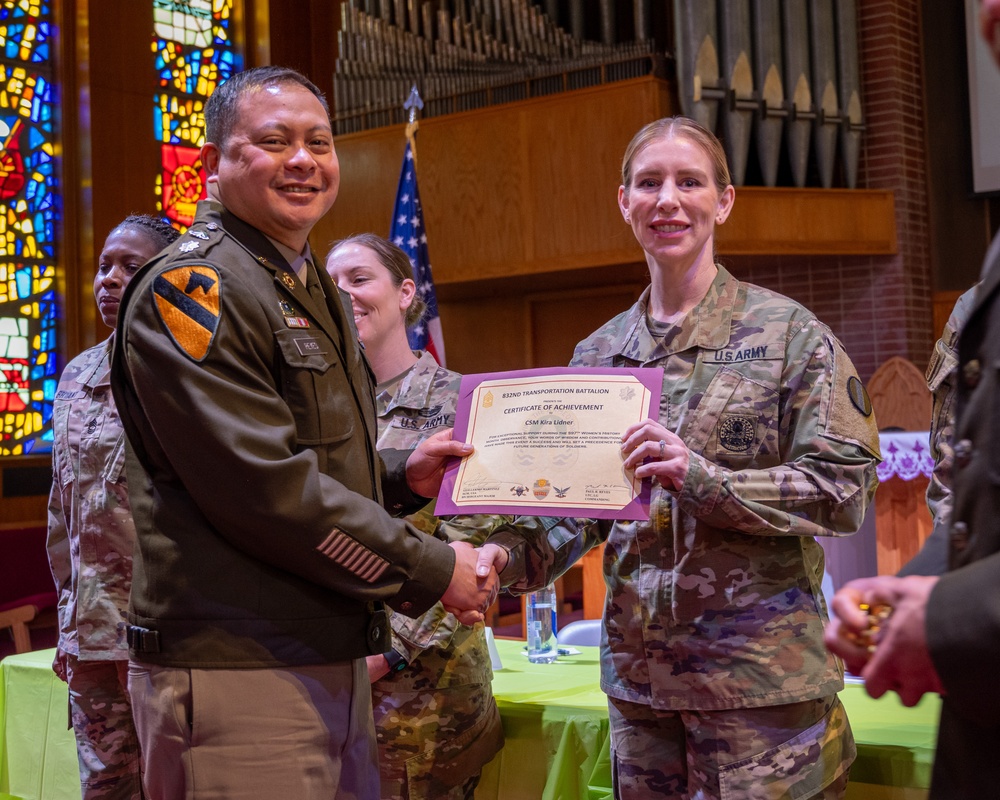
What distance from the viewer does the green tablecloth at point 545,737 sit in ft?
7.64

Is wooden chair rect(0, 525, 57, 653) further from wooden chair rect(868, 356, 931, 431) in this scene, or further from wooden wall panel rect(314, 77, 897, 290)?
wooden chair rect(868, 356, 931, 431)

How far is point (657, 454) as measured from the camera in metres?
1.86

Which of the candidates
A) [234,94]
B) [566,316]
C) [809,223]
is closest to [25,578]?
[566,316]

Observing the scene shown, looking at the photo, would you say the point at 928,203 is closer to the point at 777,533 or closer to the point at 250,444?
the point at 777,533

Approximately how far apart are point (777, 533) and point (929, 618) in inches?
31.2

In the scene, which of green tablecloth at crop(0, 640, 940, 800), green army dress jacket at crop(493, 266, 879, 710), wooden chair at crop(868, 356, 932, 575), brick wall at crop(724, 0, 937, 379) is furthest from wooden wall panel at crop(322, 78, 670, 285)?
green army dress jacket at crop(493, 266, 879, 710)

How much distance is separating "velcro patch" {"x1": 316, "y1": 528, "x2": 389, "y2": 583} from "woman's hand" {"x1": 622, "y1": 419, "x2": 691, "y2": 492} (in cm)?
44

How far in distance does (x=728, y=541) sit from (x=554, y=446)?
1.09 ft

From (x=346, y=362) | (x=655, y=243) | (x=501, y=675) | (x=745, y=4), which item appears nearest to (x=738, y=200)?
(x=745, y=4)

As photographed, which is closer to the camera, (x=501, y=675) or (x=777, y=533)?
(x=777, y=533)

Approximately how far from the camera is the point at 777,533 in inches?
74.1

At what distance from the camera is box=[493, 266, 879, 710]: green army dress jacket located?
189cm

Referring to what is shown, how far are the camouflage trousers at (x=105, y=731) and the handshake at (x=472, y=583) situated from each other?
3.52 feet

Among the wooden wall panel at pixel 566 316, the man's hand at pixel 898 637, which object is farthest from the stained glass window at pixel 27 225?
the man's hand at pixel 898 637
